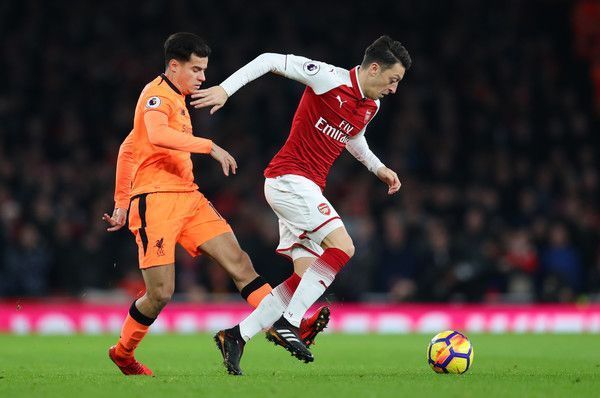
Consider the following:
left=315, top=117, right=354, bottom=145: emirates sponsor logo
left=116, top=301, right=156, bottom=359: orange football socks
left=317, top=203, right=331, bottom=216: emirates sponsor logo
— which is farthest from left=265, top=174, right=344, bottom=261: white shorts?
left=116, top=301, right=156, bottom=359: orange football socks

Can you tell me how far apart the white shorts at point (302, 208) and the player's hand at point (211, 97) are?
0.94m

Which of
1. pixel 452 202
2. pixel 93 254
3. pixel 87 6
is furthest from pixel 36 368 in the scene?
pixel 87 6

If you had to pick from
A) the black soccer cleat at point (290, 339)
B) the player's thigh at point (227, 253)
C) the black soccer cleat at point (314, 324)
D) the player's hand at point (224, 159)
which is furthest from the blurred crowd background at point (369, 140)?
the player's hand at point (224, 159)

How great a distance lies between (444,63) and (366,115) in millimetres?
11481

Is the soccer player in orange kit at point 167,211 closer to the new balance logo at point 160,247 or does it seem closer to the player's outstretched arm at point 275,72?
the new balance logo at point 160,247

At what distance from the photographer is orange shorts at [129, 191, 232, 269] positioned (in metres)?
6.97

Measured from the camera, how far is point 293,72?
717 cm

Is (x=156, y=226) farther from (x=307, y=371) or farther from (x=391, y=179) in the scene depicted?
(x=391, y=179)

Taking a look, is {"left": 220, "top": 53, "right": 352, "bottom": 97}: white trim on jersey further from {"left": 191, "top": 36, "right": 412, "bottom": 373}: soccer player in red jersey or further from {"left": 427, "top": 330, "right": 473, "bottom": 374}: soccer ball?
{"left": 427, "top": 330, "right": 473, "bottom": 374}: soccer ball

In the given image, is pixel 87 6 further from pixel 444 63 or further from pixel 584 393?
pixel 584 393

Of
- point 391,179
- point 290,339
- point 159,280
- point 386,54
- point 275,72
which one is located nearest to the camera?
point 290,339

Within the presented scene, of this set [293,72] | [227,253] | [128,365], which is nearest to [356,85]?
[293,72]

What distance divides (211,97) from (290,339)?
155cm

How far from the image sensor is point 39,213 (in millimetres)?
14648
